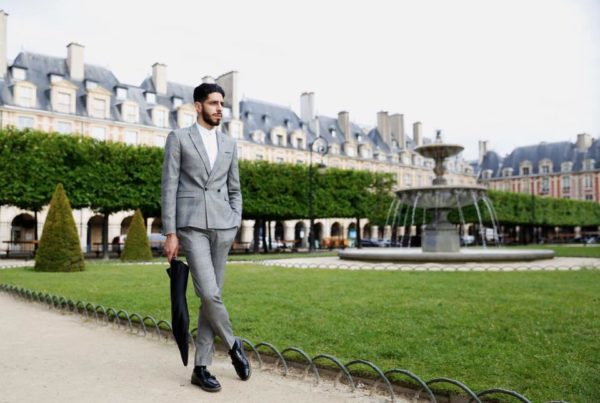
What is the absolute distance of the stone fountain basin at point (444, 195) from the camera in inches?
647

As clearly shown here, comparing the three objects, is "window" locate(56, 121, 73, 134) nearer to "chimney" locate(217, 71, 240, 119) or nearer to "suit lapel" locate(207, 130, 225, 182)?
"chimney" locate(217, 71, 240, 119)

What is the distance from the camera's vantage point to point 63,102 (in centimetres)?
3616

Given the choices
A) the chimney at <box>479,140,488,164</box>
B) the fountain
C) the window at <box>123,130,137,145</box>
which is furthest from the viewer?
the chimney at <box>479,140,488,164</box>

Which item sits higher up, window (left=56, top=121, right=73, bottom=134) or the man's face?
window (left=56, top=121, right=73, bottom=134)

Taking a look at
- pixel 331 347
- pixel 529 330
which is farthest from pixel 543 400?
pixel 529 330

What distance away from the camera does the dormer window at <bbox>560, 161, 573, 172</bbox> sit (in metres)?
70.2

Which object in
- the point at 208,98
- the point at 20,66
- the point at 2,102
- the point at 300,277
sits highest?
the point at 20,66

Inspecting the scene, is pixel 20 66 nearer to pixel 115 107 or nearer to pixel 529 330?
pixel 115 107

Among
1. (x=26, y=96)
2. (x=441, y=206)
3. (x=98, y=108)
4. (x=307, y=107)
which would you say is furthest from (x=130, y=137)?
(x=441, y=206)

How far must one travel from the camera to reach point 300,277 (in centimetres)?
1123

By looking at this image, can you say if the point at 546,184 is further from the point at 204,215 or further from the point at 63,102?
the point at 204,215

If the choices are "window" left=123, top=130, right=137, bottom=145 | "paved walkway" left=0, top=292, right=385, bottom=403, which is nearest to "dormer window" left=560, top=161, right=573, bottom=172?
"window" left=123, top=130, right=137, bottom=145

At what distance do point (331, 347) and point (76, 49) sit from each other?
39.1 meters

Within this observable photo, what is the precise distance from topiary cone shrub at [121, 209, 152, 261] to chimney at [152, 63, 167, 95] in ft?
81.6
